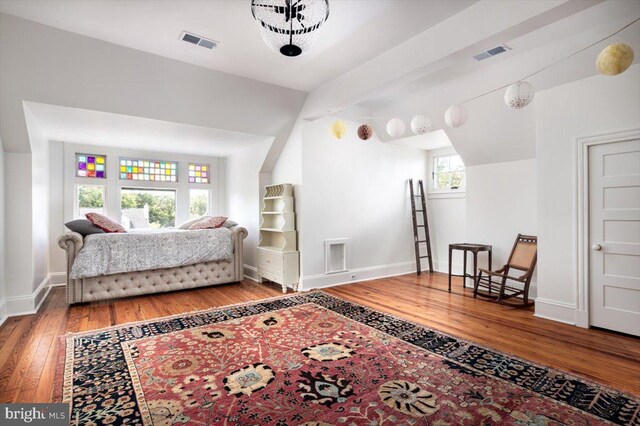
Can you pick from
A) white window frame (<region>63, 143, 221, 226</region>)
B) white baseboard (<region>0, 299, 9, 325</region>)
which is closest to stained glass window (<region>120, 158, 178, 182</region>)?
white window frame (<region>63, 143, 221, 226</region>)

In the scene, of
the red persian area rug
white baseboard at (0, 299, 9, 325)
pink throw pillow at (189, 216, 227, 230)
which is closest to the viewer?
the red persian area rug

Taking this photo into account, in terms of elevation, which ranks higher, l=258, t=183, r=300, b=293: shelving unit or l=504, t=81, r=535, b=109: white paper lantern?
l=504, t=81, r=535, b=109: white paper lantern

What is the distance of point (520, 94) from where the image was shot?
110 inches

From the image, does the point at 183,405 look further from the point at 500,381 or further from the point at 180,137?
the point at 180,137

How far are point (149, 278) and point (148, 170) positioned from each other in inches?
97.2

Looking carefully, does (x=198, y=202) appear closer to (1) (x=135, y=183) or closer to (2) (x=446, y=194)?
(1) (x=135, y=183)

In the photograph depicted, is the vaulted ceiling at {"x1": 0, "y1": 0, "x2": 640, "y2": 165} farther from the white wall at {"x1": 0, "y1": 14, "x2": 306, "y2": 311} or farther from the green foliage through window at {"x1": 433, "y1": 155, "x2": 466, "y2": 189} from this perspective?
the green foliage through window at {"x1": 433, "y1": 155, "x2": 466, "y2": 189}

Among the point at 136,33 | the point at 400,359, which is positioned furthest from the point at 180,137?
the point at 400,359

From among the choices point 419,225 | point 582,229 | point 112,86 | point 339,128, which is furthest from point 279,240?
point 582,229

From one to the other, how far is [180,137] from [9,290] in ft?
9.25

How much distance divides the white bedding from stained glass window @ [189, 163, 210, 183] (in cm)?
194

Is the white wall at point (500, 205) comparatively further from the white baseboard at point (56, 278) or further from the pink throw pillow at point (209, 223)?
the white baseboard at point (56, 278)

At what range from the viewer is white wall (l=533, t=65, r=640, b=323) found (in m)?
3.22

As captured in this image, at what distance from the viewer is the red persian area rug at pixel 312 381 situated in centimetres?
190
